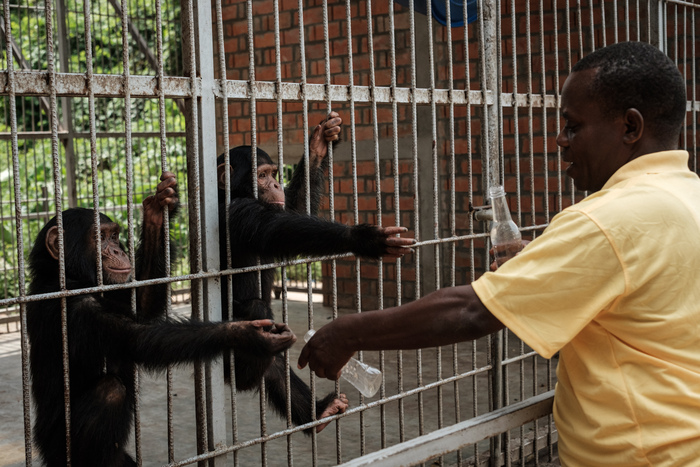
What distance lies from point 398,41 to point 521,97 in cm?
355

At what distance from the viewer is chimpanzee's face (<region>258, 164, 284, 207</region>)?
3451 mm

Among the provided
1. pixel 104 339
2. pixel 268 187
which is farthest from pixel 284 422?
pixel 104 339

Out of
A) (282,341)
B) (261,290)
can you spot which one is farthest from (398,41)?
(282,341)

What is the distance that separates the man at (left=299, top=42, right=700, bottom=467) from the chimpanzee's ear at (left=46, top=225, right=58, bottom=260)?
1.28 meters

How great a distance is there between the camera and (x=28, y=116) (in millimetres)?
13211

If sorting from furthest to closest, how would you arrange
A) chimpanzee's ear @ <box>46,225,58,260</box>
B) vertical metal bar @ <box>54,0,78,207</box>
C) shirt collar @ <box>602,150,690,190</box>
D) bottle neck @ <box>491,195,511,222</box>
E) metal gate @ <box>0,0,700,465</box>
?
vertical metal bar @ <box>54,0,78,207</box> → bottle neck @ <box>491,195,511,222</box> → chimpanzee's ear @ <box>46,225,58,260</box> → metal gate @ <box>0,0,700,465</box> → shirt collar @ <box>602,150,690,190</box>

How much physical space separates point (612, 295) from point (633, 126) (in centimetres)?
47

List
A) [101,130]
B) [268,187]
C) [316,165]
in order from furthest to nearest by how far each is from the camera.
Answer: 1. [101,130]
2. [316,165]
3. [268,187]

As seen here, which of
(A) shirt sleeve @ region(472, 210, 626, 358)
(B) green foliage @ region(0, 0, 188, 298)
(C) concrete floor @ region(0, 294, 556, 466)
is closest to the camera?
(A) shirt sleeve @ region(472, 210, 626, 358)

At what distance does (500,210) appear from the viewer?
2867mm

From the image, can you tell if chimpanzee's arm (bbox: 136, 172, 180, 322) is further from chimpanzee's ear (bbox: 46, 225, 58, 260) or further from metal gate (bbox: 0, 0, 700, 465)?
chimpanzee's ear (bbox: 46, 225, 58, 260)

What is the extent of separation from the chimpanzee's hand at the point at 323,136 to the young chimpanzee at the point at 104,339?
2.81 ft

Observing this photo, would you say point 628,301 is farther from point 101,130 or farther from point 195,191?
point 101,130

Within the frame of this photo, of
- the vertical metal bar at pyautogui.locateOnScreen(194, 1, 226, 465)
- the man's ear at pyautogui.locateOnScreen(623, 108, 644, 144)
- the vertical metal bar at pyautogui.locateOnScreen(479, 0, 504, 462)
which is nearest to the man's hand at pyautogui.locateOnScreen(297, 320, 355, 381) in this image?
the vertical metal bar at pyautogui.locateOnScreen(194, 1, 226, 465)
